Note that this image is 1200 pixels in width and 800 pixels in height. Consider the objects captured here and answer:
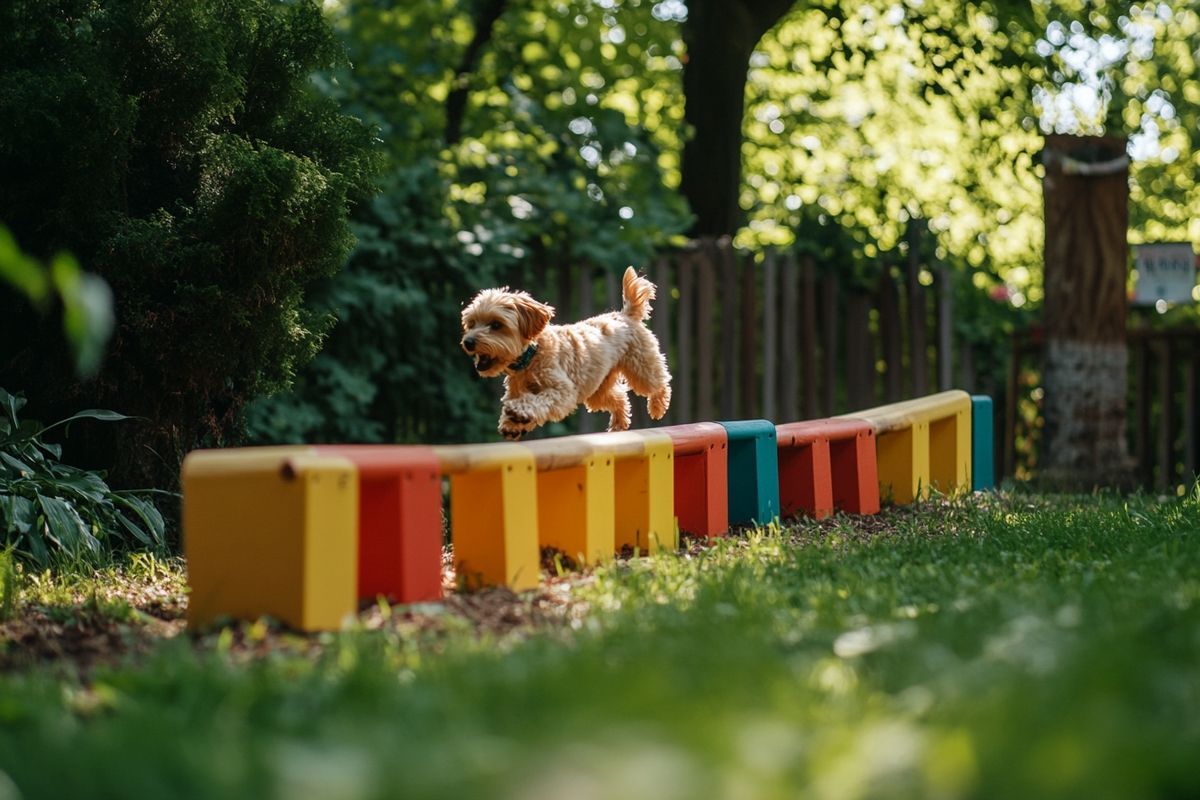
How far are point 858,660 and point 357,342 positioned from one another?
6.10 metres

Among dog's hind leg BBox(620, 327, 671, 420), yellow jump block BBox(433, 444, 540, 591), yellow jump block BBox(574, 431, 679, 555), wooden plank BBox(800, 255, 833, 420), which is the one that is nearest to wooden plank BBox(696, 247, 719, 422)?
wooden plank BBox(800, 255, 833, 420)

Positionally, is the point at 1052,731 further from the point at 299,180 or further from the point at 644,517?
the point at 299,180

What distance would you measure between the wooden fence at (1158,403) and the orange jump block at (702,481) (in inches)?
242

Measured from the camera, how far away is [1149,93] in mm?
16781

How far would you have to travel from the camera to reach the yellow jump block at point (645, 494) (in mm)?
5074

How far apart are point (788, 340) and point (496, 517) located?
6.23m

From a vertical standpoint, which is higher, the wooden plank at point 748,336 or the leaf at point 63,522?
the wooden plank at point 748,336

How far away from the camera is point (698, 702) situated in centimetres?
250

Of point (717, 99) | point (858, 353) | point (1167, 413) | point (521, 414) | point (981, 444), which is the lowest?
point (1167, 413)

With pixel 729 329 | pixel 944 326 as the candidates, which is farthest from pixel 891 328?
pixel 729 329

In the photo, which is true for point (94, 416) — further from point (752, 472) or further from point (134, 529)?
point (752, 472)

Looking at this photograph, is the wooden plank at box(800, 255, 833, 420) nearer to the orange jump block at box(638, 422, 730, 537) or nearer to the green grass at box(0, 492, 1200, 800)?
the orange jump block at box(638, 422, 730, 537)

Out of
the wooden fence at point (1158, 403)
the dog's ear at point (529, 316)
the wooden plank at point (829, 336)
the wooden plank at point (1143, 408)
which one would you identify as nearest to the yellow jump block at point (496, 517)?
the dog's ear at point (529, 316)

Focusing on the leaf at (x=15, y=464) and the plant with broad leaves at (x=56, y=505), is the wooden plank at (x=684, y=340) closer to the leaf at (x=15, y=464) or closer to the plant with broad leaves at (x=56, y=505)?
the plant with broad leaves at (x=56, y=505)
